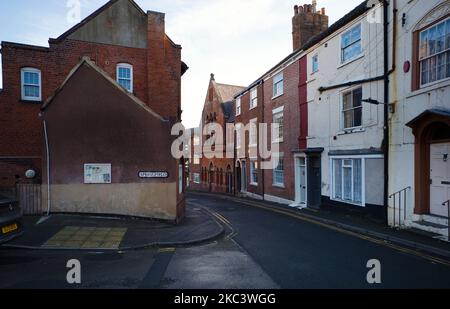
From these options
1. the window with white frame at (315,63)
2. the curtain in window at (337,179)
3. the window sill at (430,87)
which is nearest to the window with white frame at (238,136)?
the window with white frame at (315,63)

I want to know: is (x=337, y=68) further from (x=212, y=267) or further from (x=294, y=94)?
(x=212, y=267)

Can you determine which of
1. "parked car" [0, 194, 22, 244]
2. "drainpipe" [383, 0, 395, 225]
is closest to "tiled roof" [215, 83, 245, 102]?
"drainpipe" [383, 0, 395, 225]

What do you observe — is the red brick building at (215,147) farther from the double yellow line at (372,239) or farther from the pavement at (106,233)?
the pavement at (106,233)

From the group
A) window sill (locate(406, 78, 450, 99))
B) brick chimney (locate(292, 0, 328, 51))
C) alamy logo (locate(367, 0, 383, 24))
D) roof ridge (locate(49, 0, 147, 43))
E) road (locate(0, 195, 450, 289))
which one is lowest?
road (locate(0, 195, 450, 289))

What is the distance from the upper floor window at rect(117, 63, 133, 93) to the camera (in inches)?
714

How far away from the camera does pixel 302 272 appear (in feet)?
23.6

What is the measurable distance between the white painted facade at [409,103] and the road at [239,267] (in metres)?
2.38

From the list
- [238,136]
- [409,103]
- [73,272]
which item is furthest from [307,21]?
[73,272]

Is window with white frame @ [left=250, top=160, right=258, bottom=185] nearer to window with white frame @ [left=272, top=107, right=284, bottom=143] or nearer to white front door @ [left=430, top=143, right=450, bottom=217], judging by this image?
window with white frame @ [left=272, top=107, right=284, bottom=143]

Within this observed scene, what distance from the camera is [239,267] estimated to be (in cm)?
761

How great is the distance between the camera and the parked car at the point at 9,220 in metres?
7.52

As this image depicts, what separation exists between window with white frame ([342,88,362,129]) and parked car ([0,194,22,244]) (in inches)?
502
